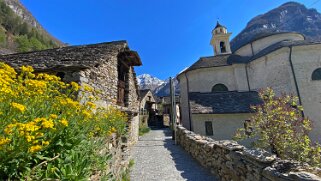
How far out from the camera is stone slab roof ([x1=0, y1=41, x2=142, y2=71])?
6.10 meters

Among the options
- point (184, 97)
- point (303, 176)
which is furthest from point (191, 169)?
point (184, 97)

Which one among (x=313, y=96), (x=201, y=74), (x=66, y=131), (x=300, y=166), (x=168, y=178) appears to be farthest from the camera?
(x=201, y=74)

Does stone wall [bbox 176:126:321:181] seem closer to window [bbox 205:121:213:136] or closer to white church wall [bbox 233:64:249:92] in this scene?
window [bbox 205:121:213:136]

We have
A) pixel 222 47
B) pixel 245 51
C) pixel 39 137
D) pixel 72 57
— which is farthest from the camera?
pixel 222 47

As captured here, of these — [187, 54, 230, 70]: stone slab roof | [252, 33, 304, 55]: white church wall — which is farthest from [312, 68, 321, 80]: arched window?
[187, 54, 230, 70]: stone slab roof

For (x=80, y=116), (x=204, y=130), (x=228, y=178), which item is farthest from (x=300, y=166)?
(x=204, y=130)

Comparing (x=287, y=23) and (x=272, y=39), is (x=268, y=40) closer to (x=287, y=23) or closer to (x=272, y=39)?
(x=272, y=39)

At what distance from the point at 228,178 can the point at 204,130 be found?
9.32 meters

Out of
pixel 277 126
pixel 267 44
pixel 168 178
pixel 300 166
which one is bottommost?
pixel 168 178

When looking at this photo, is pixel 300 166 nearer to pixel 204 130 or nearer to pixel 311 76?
pixel 204 130

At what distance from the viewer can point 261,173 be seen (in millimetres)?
3057

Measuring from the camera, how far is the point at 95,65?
6.71 meters

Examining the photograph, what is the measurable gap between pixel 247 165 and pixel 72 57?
7.45m

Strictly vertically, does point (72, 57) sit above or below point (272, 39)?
below
